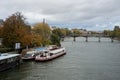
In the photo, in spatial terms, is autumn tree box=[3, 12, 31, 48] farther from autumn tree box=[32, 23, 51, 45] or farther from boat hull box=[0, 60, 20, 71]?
autumn tree box=[32, 23, 51, 45]

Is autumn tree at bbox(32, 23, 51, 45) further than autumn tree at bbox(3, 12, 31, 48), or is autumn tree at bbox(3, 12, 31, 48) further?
autumn tree at bbox(32, 23, 51, 45)

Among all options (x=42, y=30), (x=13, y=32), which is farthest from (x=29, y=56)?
(x=42, y=30)

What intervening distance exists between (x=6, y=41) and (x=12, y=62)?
18.3 metres

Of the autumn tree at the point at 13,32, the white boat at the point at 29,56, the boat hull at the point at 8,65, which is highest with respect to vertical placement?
the autumn tree at the point at 13,32

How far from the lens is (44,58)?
6438 centimetres

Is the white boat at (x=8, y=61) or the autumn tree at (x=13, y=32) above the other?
the autumn tree at (x=13, y=32)

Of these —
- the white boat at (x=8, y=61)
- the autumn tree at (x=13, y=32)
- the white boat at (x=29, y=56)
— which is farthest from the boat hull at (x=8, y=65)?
the autumn tree at (x=13, y=32)

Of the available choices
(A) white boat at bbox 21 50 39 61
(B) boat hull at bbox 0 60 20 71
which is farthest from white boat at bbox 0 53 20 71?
(A) white boat at bbox 21 50 39 61

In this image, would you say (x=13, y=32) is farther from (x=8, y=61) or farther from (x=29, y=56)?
(x=8, y=61)

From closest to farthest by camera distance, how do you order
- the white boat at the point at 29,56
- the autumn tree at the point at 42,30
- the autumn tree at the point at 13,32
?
the white boat at the point at 29,56 < the autumn tree at the point at 13,32 < the autumn tree at the point at 42,30

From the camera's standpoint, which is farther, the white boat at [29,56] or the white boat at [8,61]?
the white boat at [29,56]

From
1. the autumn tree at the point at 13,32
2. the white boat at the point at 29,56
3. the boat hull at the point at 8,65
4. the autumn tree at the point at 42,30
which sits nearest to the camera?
the boat hull at the point at 8,65

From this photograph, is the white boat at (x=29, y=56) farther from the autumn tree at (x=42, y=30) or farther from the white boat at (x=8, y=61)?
the autumn tree at (x=42, y=30)

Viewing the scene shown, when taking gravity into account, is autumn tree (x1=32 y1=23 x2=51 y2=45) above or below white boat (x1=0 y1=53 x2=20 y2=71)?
above
